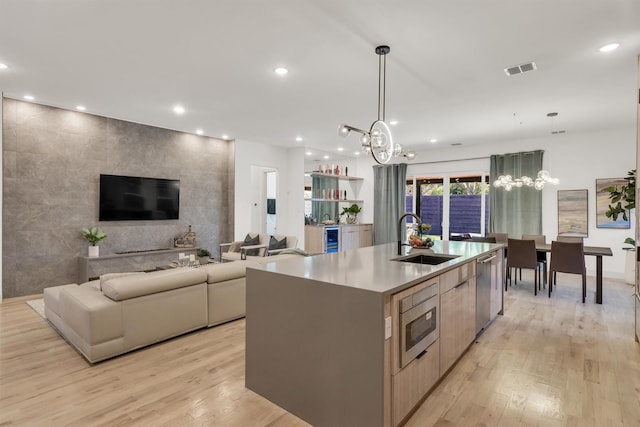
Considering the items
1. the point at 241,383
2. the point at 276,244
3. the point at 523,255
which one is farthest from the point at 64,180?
the point at 523,255

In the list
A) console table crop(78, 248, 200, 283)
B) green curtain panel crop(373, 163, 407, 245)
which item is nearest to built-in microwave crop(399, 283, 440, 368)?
console table crop(78, 248, 200, 283)

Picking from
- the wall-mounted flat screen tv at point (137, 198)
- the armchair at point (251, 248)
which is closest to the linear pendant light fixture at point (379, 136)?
the armchair at point (251, 248)

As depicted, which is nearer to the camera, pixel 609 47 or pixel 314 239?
pixel 609 47

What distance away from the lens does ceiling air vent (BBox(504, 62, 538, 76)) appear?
3436 mm

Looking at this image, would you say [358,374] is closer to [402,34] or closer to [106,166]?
[402,34]

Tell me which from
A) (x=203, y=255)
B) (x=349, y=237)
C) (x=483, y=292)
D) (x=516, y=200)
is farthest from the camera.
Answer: (x=349, y=237)

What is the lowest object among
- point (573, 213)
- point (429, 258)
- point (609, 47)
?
point (429, 258)

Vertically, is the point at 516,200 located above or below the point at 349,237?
above

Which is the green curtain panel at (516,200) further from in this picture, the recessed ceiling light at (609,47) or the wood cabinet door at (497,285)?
the recessed ceiling light at (609,47)

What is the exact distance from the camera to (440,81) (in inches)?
153

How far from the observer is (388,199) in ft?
29.4

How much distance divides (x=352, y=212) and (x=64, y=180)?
21.3 ft

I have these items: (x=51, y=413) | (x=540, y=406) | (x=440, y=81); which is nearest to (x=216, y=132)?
(x=440, y=81)

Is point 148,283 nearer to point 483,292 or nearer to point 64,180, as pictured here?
point 483,292
